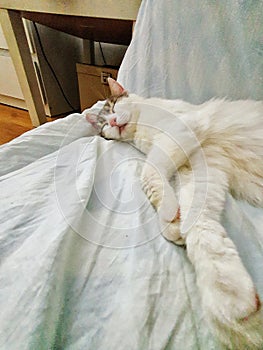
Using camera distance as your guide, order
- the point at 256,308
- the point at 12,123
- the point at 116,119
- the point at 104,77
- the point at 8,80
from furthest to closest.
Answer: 1. the point at 8,80
2. the point at 12,123
3. the point at 104,77
4. the point at 116,119
5. the point at 256,308

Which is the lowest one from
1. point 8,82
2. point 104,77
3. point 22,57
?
point 8,82

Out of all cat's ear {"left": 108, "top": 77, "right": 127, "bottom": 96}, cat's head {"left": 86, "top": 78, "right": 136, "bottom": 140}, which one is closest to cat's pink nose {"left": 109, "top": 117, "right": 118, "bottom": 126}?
cat's head {"left": 86, "top": 78, "right": 136, "bottom": 140}

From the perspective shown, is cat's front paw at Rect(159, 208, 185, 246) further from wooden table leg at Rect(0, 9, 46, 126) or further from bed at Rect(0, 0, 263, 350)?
wooden table leg at Rect(0, 9, 46, 126)

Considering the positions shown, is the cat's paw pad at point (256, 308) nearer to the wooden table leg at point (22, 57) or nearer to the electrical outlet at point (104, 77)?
the electrical outlet at point (104, 77)

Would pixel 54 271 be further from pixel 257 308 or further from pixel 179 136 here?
pixel 179 136

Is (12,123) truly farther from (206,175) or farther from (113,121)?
(206,175)

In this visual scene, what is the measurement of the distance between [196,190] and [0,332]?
0.38 meters

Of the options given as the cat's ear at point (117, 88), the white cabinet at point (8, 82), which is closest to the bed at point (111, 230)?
the cat's ear at point (117, 88)

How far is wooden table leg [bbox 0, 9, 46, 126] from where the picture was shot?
1.35 meters

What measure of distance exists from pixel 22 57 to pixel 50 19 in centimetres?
27

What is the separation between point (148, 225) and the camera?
0.44 meters

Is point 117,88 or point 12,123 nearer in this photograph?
point 117,88

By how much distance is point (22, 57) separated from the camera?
1.42 meters

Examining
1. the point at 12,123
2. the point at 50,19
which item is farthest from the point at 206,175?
the point at 12,123
